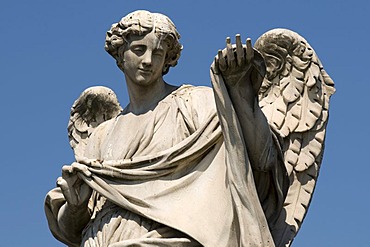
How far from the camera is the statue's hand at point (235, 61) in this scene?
57.3 ft

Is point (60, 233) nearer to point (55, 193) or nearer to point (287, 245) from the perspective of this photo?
point (55, 193)

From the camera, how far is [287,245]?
717 inches

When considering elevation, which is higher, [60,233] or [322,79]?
[322,79]

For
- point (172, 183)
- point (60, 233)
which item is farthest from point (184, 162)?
point (60, 233)

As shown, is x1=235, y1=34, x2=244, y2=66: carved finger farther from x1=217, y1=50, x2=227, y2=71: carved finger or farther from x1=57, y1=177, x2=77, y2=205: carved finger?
x1=57, y1=177, x2=77, y2=205: carved finger

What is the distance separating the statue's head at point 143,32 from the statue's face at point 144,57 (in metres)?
0.05

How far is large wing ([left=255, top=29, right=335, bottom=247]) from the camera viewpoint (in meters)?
18.9

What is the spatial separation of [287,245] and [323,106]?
1.48 m

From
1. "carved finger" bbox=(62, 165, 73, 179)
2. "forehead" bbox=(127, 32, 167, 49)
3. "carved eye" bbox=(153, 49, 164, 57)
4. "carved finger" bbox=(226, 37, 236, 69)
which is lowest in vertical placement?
"carved finger" bbox=(62, 165, 73, 179)

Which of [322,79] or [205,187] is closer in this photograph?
[205,187]

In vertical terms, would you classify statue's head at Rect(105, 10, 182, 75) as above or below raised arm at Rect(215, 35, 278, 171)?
above

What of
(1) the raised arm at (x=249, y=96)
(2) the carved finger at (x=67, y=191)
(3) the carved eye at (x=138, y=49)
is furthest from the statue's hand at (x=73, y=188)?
(1) the raised arm at (x=249, y=96)

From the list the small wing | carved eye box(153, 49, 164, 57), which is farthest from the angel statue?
the small wing

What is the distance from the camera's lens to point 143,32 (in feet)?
59.6
